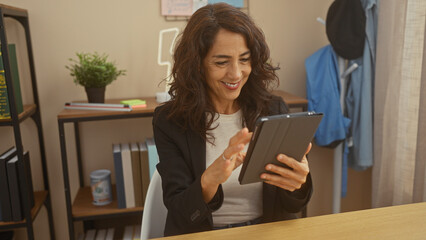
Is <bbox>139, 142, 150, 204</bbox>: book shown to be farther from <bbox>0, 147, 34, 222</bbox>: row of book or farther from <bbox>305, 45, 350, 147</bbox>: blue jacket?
<bbox>305, 45, 350, 147</bbox>: blue jacket

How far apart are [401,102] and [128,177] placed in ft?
4.58

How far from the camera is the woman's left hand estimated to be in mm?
971

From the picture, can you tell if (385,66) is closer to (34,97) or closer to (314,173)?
(314,173)

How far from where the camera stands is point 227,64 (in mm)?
1260

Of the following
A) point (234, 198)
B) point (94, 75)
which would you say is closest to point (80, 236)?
point (94, 75)

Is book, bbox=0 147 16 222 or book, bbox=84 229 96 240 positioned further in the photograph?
book, bbox=84 229 96 240

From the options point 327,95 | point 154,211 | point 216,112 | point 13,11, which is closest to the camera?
point 154,211

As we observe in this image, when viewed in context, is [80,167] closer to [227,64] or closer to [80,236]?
→ [80,236]

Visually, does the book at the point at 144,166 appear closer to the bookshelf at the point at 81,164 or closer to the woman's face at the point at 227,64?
the bookshelf at the point at 81,164

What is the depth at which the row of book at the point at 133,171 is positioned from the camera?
194 centimetres

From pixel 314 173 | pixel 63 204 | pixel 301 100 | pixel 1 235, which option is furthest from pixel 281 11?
pixel 1 235

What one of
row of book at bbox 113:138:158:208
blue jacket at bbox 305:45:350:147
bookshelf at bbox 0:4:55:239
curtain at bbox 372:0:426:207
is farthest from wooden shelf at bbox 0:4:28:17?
curtain at bbox 372:0:426:207

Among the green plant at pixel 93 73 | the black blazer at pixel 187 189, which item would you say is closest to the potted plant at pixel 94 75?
the green plant at pixel 93 73

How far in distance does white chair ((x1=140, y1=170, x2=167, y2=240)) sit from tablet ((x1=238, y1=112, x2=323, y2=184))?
0.37m
